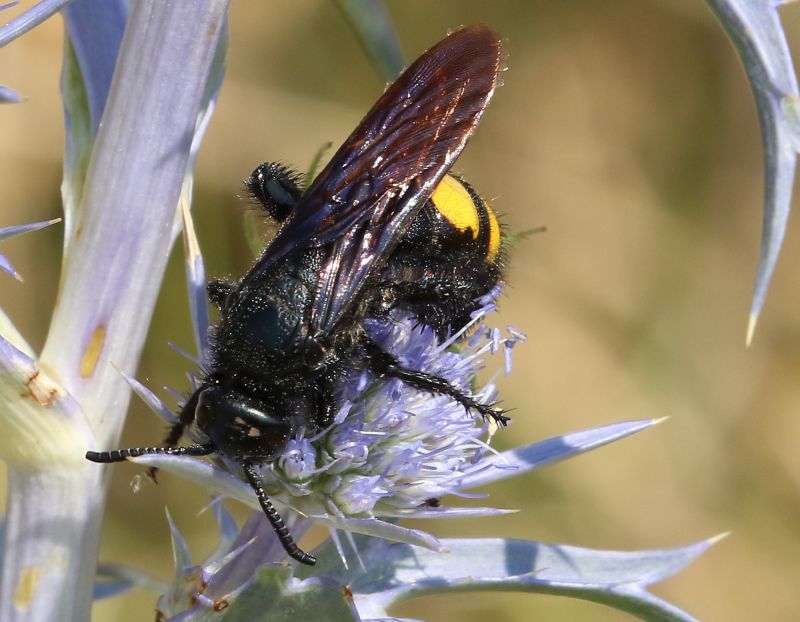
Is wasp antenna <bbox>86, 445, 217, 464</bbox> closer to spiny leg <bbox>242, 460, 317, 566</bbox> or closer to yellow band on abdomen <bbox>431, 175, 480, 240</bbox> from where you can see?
spiny leg <bbox>242, 460, 317, 566</bbox>

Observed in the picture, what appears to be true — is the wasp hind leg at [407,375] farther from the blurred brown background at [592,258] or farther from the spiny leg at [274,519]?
the blurred brown background at [592,258]

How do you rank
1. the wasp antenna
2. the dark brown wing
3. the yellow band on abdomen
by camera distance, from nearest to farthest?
the wasp antenna → the dark brown wing → the yellow band on abdomen

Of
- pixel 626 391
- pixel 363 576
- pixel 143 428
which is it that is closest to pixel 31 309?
pixel 143 428

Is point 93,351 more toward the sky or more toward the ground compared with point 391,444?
more toward the sky

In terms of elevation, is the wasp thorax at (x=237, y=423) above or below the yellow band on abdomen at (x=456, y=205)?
below

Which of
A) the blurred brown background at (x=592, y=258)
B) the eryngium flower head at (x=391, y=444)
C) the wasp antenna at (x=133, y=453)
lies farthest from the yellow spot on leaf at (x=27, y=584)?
the blurred brown background at (x=592, y=258)

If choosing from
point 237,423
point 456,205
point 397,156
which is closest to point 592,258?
point 456,205

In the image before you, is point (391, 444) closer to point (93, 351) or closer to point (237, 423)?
point (237, 423)

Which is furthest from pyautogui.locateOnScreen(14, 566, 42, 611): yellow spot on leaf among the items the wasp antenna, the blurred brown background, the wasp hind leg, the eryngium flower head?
the blurred brown background
